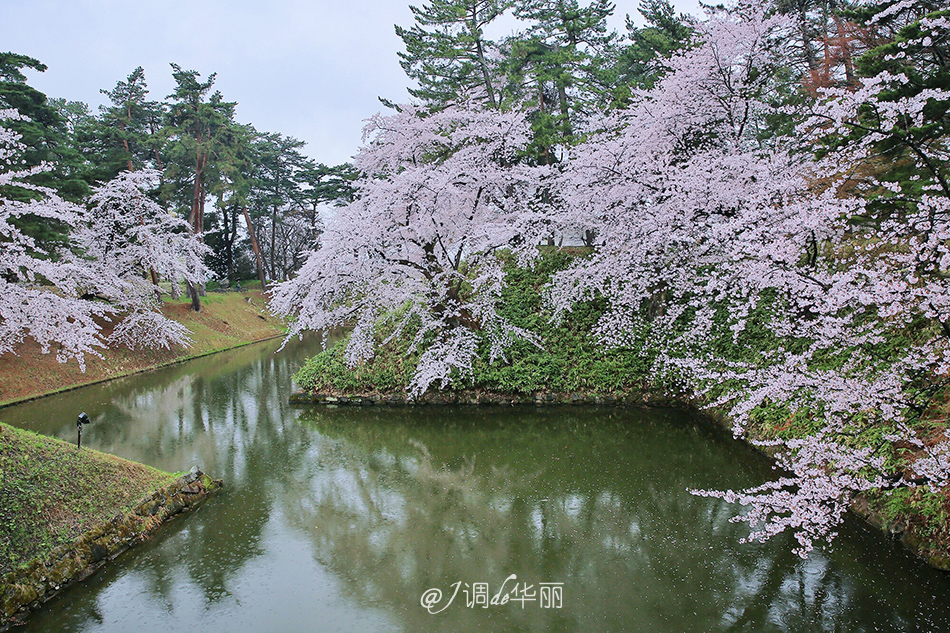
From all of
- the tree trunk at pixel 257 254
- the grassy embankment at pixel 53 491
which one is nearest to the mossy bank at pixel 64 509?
the grassy embankment at pixel 53 491

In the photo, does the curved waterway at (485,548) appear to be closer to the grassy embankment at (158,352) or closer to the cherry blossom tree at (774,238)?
the cherry blossom tree at (774,238)

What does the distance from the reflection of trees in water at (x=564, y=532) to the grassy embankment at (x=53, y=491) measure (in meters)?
2.10

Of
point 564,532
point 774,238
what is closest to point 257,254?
point 564,532

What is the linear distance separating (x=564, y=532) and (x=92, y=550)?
217 inches

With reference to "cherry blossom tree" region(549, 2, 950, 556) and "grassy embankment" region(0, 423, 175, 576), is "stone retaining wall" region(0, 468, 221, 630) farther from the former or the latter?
"cherry blossom tree" region(549, 2, 950, 556)

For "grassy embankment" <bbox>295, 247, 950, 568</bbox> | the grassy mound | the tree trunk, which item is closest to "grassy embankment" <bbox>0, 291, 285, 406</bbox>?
the tree trunk

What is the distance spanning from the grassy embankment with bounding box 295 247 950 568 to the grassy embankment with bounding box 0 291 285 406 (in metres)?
6.79

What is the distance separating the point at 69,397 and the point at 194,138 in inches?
554

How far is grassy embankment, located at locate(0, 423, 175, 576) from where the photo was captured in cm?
501

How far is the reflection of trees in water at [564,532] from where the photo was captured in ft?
14.5

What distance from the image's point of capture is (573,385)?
1103 centimetres

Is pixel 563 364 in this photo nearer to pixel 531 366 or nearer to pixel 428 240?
pixel 531 366

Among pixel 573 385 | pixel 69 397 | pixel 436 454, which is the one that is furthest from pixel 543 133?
pixel 69 397

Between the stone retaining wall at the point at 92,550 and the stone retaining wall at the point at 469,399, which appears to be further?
the stone retaining wall at the point at 469,399
